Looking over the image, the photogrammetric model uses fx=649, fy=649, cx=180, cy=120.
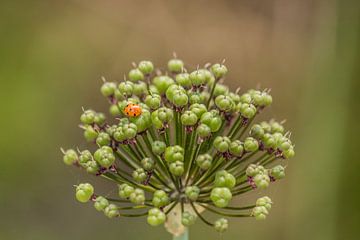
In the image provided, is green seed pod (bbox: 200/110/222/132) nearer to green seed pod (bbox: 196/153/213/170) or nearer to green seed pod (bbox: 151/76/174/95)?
green seed pod (bbox: 196/153/213/170)

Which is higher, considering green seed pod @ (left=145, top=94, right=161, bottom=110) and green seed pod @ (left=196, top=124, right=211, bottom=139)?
green seed pod @ (left=145, top=94, right=161, bottom=110)

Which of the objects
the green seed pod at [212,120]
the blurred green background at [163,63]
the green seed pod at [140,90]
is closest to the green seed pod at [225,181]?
the green seed pod at [212,120]

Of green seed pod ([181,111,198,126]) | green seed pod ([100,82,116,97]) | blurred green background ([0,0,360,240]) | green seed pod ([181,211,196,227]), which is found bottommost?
green seed pod ([181,211,196,227])

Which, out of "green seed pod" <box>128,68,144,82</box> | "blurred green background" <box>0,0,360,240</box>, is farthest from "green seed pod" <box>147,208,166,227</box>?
"blurred green background" <box>0,0,360,240</box>

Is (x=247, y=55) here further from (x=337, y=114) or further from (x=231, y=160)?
(x=231, y=160)

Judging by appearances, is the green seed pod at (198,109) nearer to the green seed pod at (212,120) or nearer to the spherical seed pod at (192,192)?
the green seed pod at (212,120)

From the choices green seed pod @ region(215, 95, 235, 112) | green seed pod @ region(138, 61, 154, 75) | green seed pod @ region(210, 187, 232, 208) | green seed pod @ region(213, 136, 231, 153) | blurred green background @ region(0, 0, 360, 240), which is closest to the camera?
green seed pod @ region(210, 187, 232, 208)

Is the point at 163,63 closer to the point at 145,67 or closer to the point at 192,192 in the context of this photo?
the point at 145,67
